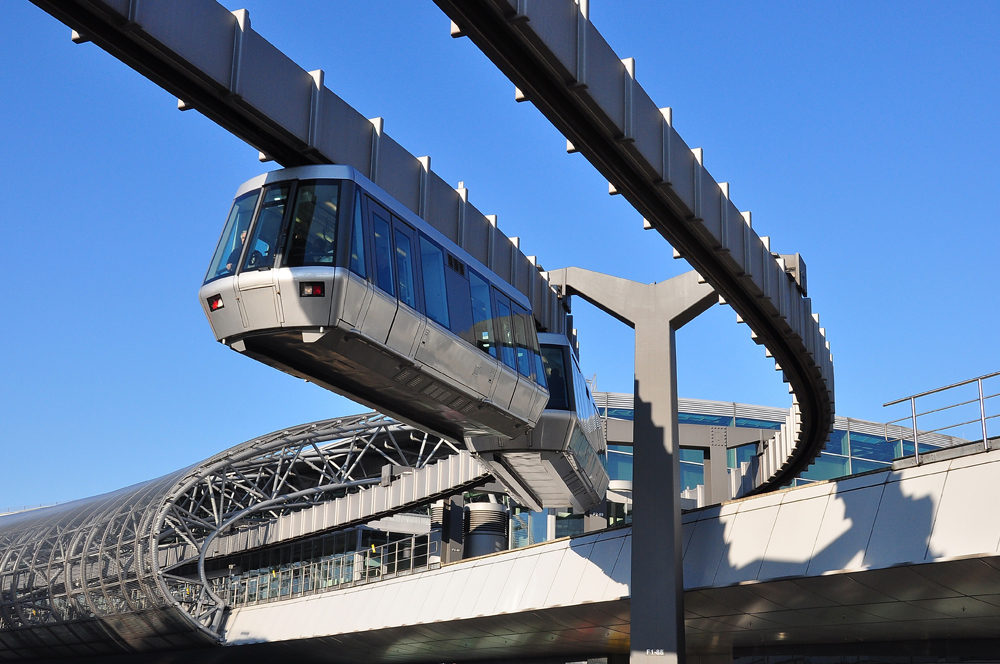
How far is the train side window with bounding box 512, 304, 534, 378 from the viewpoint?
16031 millimetres

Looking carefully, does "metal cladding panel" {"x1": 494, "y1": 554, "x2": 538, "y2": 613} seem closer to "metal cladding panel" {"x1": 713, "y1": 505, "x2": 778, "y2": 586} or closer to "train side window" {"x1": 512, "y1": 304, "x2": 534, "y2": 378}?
"metal cladding panel" {"x1": 713, "y1": 505, "x2": 778, "y2": 586}

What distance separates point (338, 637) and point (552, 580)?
1396cm

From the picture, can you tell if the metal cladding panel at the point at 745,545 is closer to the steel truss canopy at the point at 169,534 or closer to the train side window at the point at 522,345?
the train side window at the point at 522,345

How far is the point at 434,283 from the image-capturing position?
44.8 feet

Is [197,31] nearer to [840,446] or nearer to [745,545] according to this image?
[745,545]

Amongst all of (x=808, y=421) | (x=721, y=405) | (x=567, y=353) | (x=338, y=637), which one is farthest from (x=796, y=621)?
(x=721, y=405)

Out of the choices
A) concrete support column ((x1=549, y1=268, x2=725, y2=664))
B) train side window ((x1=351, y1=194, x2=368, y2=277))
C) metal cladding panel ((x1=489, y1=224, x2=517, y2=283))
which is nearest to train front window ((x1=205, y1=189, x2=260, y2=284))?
train side window ((x1=351, y1=194, x2=368, y2=277))

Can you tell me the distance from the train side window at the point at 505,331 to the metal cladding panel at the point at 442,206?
4.53ft

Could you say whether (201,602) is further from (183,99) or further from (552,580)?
(183,99)

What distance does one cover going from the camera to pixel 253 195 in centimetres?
1220

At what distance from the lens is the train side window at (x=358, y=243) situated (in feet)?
38.4

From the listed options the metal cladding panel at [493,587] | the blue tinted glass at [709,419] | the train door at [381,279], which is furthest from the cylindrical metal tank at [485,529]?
the train door at [381,279]

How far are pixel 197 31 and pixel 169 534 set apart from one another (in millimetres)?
44790

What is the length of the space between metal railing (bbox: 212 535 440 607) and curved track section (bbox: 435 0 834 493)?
16.7 meters
